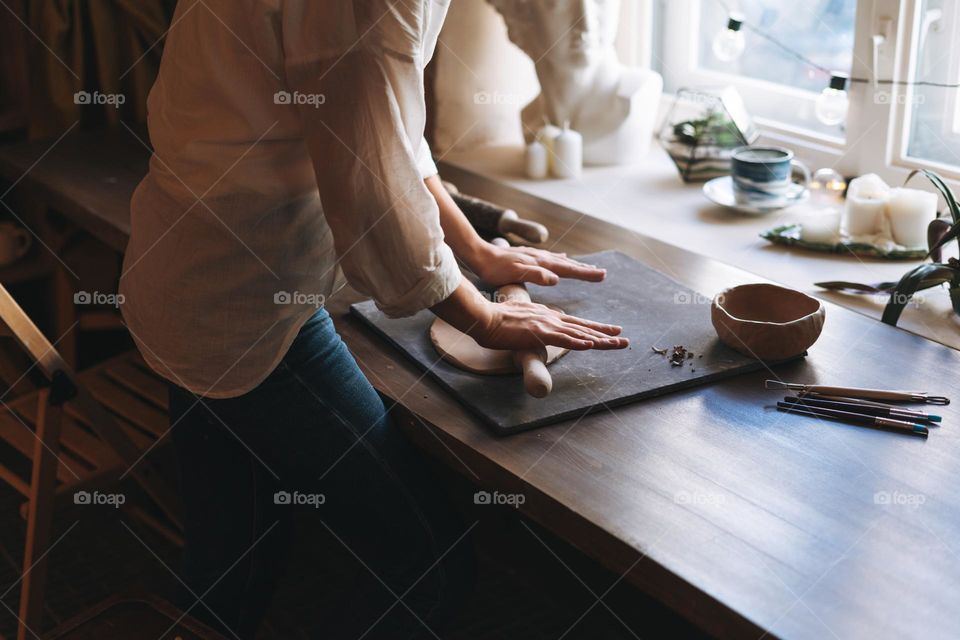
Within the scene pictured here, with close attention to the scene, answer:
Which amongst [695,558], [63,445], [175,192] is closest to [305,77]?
[175,192]

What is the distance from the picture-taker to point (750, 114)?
87.9 inches

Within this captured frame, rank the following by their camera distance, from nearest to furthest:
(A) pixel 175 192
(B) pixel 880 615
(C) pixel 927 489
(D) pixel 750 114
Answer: (B) pixel 880 615 → (C) pixel 927 489 → (A) pixel 175 192 → (D) pixel 750 114

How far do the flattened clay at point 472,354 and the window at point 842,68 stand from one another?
99cm

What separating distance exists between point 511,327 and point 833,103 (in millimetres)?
1035

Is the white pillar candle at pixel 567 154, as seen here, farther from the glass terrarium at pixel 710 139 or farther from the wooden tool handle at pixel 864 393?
the wooden tool handle at pixel 864 393

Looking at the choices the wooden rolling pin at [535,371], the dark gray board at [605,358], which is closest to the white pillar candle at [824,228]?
the dark gray board at [605,358]

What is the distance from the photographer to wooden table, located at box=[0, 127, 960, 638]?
0.82 m

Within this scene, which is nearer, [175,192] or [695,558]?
[695,558]

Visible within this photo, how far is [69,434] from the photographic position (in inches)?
68.4

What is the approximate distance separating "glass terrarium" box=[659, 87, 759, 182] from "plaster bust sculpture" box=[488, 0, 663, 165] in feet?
0.37

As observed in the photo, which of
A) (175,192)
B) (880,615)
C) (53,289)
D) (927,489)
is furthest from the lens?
(53,289)

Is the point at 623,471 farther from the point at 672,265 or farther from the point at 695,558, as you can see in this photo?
the point at 672,265

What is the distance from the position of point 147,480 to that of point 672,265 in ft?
3.19

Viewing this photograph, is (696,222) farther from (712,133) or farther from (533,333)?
(533,333)
